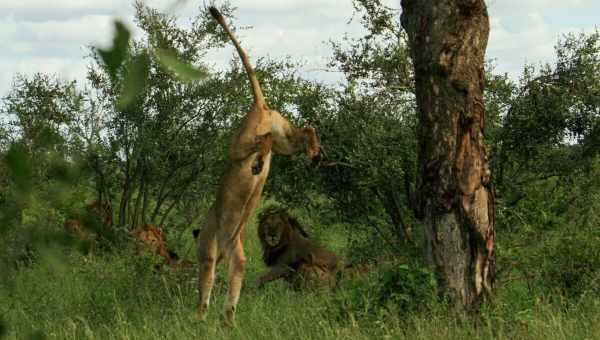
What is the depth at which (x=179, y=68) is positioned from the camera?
2.96 ft

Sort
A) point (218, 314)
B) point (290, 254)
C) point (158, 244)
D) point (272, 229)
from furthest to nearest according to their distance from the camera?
point (158, 244) → point (272, 229) → point (290, 254) → point (218, 314)

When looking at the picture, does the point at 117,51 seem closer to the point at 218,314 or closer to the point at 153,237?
the point at 218,314

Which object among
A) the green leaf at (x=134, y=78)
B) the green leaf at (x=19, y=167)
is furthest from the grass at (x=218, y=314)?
the green leaf at (x=134, y=78)

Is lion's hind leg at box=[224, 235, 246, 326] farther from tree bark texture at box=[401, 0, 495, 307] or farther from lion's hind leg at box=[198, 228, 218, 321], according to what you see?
tree bark texture at box=[401, 0, 495, 307]

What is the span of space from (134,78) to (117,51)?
3 centimetres

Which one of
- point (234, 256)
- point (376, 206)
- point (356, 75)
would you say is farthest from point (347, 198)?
point (234, 256)

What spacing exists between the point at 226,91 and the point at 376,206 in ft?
9.92

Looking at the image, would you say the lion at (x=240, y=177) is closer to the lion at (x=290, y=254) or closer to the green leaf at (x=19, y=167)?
the lion at (x=290, y=254)

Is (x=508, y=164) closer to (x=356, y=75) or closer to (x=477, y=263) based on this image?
(x=356, y=75)

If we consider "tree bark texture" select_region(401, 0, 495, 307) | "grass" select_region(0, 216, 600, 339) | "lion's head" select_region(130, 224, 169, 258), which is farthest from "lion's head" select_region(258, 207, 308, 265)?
"tree bark texture" select_region(401, 0, 495, 307)

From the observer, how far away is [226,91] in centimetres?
1277

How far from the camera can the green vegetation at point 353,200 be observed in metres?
6.66

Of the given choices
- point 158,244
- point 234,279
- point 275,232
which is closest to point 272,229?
point 275,232

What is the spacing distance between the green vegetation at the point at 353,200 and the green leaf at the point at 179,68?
3271 mm
